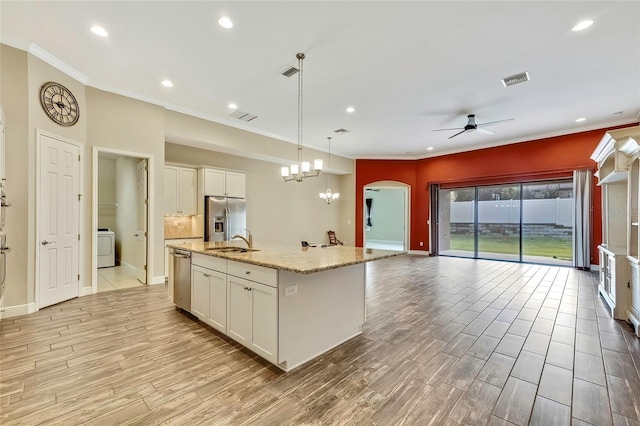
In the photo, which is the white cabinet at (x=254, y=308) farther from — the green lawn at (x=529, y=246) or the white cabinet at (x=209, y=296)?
the green lawn at (x=529, y=246)

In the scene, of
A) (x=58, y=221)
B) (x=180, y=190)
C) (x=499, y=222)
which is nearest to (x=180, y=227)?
(x=180, y=190)

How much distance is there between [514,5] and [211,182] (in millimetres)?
5719

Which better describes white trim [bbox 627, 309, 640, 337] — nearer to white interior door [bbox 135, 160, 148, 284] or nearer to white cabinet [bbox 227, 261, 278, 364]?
white cabinet [bbox 227, 261, 278, 364]

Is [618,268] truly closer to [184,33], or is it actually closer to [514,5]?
[514,5]

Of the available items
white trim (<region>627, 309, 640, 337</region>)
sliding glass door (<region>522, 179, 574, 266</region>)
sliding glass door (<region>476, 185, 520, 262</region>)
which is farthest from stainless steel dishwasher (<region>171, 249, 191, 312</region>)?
sliding glass door (<region>522, 179, 574, 266</region>)

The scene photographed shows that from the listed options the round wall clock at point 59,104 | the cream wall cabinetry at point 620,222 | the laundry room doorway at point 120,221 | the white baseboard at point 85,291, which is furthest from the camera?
the laundry room doorway at point 120,221

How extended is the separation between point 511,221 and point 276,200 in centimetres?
680

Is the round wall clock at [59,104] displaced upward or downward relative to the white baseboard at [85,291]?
upward

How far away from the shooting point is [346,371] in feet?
7.51

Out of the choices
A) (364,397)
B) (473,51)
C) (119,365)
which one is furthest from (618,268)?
(119,365)

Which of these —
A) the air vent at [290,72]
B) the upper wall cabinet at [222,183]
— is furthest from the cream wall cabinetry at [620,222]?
the upper wall cabinet at [222,183]

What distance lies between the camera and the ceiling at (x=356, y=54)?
9.15 ft

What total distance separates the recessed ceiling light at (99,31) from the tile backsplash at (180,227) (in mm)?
3803

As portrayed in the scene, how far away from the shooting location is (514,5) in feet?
8.75
